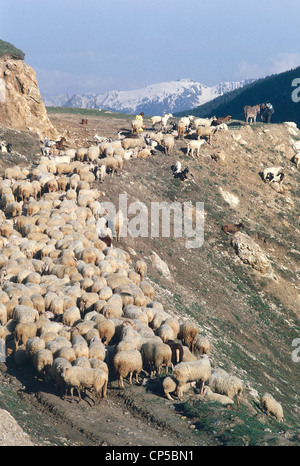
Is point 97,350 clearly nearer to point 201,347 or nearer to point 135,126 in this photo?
point 201,347

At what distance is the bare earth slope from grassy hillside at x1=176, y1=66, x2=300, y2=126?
78.1 metres

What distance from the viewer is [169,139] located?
41.6 metres

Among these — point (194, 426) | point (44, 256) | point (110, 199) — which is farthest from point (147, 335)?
point (110, 199)

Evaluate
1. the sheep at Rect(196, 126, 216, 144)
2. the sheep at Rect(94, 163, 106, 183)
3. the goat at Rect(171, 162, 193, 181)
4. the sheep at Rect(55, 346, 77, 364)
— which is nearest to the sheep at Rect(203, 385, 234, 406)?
the sheep at Rect(55, 346, 77, 364)

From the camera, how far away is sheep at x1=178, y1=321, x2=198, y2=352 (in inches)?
833

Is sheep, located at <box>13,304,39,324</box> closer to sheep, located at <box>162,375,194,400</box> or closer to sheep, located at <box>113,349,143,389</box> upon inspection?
sheep, located at <box>113,349,143,389</box>

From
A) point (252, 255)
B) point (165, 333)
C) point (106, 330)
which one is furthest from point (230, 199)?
point (106, 330)

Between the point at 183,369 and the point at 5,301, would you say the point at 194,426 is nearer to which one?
the point at 183,369

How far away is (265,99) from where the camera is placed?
14450 centimetres

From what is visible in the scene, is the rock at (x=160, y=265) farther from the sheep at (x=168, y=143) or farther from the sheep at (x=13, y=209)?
the sheep at (x=168, y=143)

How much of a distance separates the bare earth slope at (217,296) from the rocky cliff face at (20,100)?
9.06 ft

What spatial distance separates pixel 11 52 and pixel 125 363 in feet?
110

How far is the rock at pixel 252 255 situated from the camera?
117ft
